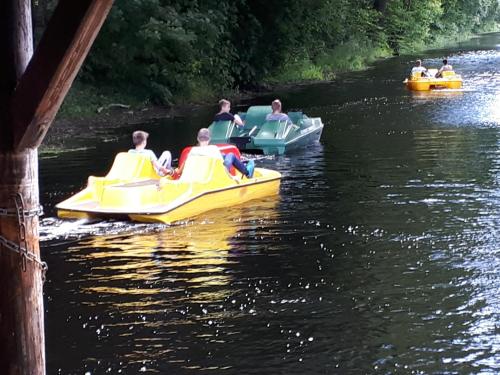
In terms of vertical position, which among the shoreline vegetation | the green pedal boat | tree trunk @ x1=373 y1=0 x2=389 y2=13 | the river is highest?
tree trunk @ x1=373 y1=0 x2=389 y2=13

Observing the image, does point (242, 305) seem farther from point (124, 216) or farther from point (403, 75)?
point (403, 75)

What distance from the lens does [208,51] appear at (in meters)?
28.4

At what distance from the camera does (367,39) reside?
4709cm

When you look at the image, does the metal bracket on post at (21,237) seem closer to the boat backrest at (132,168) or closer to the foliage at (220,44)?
the boat backrest at (132,168)

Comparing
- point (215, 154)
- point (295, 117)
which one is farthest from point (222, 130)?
point (215, 154)

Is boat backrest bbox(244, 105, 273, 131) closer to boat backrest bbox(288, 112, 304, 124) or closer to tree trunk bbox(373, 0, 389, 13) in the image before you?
boat backrest bbox(288, 112, 304, 124)

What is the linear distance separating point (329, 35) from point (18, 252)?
37.0m

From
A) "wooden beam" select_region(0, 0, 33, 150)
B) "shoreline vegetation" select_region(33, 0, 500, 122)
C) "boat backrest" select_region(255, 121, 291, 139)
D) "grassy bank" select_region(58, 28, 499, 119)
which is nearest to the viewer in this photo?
"wooden beam" select_region(0, 0, 33, 150)

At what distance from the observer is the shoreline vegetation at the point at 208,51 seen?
24.6m

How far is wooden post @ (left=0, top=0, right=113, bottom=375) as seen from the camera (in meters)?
3.74

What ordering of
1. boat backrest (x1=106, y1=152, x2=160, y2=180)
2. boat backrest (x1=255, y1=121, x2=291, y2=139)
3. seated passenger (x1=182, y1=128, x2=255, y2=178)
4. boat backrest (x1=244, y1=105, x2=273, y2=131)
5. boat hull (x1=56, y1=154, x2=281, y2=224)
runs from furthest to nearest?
boat backrest (x1=244, y1=105, x2=273, y2=131)
boat backrest (x1=255, y1=121, x2=291, y2=139)
seated passenger (x1=182, y1=128, x2=255, y2=178)
boat backrest (x1=106, y1=152, x2=160, y2=180)
boat hull (x1=56, y1=154, x2=281, y2=224)

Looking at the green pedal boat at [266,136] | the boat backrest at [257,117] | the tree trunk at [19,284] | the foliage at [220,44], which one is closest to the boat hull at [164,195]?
the green pedal boat at [266,136]

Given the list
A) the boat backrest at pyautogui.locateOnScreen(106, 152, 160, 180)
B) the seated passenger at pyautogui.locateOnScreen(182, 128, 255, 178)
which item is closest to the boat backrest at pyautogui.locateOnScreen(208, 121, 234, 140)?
the seated passenger at pyautogui.locateOnScreen(182, 128, 255, 178)

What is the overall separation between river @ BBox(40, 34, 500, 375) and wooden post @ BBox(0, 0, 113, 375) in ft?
8.13
